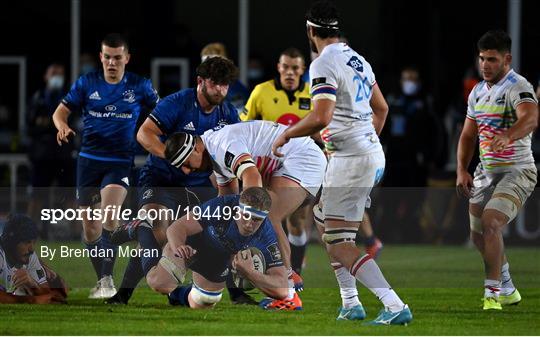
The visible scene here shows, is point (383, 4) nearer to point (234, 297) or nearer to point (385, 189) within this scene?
point (385, 189)

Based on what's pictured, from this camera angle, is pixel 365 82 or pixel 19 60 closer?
pixel 365 82

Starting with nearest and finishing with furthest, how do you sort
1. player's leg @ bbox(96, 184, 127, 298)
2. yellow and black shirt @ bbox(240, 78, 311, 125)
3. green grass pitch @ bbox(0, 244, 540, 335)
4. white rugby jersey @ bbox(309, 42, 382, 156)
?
green grass pitch @ bbox(0, 244, 540, 335) → white rugby jersey @ bbox(309, 42, 382, 156) → player's leg @ bbox(96, 184, 127, 298) → yellow and black shirt @ bbox(240, 78, 311, 125)

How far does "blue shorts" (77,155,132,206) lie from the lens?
12695 millimetres

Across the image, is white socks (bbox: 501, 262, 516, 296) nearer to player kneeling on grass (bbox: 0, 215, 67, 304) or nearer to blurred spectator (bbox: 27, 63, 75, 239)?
player kneeling on grass (bbox: 0, 215, 67, 304)

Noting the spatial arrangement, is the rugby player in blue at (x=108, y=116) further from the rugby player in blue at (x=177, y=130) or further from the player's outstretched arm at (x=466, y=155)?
the player's outstretched arm at (x=466, y=155)

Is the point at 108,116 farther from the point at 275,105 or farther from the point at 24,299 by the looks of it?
the point at 24,299

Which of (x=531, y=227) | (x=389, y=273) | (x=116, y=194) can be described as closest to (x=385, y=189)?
(x=531, y=227)

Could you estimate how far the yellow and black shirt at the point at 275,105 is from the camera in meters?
13.8

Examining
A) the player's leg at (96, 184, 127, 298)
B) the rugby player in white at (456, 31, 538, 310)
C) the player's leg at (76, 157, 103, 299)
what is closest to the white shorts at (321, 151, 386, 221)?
the rugby player in white at (456, 31, 538, 310)

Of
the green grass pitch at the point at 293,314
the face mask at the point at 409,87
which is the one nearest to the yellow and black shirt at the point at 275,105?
the green grass pitch at the point at 293,314

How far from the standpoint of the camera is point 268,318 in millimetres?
10203

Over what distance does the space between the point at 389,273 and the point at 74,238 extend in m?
3.85

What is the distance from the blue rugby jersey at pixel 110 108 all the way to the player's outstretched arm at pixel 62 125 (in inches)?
2.8

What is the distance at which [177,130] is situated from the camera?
37.5ft
